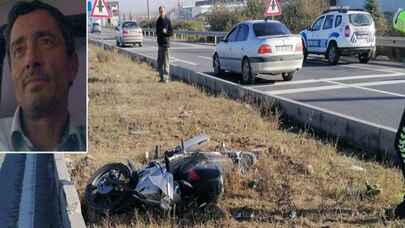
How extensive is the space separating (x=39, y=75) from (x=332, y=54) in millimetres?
20555

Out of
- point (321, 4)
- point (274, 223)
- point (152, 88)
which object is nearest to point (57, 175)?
point (274, 223)

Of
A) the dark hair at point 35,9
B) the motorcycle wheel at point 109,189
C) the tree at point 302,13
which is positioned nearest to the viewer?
the dark hair at point 35,9

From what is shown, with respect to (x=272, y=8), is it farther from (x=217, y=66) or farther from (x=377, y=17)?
(x=377, y=17)

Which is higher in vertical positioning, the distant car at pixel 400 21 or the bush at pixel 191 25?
the distant car at pixel 400 21

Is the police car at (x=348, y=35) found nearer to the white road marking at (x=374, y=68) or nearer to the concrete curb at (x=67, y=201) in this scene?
the white road marking at (x=374, y=68)

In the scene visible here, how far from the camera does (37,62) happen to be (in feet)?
15.2

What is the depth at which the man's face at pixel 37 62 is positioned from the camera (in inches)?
181

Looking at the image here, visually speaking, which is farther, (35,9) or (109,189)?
(109,189)

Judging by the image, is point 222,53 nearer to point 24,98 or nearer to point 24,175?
point 24,175

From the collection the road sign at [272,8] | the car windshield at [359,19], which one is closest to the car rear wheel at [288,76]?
the car windshield at [359,19]

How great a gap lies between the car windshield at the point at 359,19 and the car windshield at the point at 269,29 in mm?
6875

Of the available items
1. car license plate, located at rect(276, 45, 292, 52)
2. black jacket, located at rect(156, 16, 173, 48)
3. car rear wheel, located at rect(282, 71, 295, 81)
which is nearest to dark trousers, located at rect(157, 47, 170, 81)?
black jacket, located at rect(156, 16, 173, 48)

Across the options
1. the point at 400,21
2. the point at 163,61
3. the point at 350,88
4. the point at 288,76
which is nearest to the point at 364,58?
the point at 288,76

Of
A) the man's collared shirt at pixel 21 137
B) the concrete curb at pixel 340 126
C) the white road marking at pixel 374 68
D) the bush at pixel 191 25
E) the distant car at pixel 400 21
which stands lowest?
the white road marking at pixel 374 68
